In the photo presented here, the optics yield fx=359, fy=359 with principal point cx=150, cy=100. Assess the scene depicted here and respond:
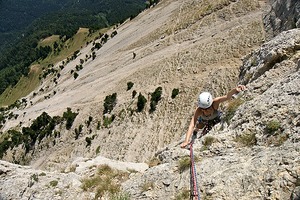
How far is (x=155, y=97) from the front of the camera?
44094 millimetres

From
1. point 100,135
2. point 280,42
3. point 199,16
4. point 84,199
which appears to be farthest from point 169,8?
point 84,199

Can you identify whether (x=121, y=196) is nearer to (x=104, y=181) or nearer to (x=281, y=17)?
(x=104, y=181)

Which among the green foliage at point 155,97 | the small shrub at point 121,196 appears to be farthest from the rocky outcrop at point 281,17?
the small shrub at point 121,196

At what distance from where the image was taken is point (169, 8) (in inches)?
3435

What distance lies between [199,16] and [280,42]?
4586cm

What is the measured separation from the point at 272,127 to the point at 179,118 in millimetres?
27922

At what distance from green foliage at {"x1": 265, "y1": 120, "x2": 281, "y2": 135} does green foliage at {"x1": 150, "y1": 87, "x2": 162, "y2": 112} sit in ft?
104

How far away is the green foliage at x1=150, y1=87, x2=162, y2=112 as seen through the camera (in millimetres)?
43188

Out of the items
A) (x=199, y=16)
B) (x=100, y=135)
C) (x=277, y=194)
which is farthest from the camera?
(x=199, y=16)

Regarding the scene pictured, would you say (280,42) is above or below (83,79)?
above

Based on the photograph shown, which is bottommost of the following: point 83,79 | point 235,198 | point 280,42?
point 83,79

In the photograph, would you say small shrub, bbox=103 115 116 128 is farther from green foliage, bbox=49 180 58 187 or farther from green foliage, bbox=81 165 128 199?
green foliage, bbox=81 165 128 199

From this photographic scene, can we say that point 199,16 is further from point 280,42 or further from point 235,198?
point 235,198

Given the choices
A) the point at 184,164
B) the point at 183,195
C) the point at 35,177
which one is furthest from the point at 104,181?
the point at 183,195
